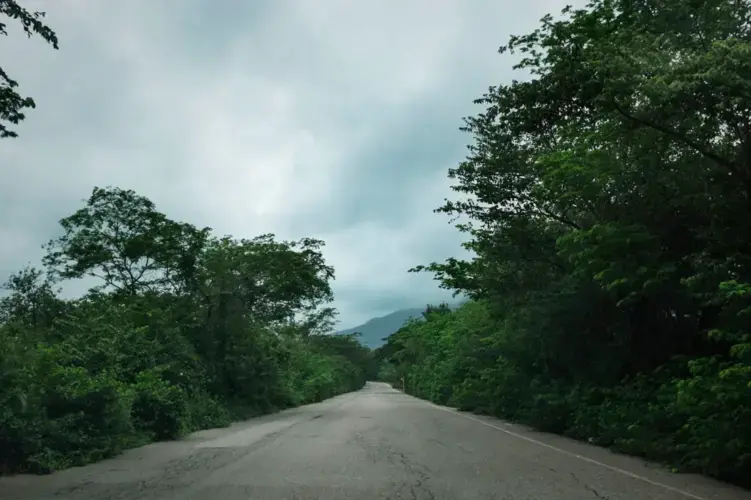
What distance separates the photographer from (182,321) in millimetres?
27922

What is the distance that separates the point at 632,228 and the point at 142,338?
47.9ft

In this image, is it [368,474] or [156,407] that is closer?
[368,474]

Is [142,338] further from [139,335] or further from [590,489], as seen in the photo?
[590,489]

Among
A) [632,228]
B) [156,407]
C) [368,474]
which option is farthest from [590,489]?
[156,407]

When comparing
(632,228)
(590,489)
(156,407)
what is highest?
(632,228)

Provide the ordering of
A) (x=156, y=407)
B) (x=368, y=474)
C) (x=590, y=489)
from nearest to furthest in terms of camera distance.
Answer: (x=590, y=489)
(x=368, y=474)
(x=156, y=407)

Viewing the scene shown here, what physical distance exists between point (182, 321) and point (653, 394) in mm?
19480

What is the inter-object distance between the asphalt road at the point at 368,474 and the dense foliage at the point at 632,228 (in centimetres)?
138

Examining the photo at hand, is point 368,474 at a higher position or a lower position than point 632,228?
lower

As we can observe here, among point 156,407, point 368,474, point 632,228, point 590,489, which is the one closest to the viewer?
point 590,489

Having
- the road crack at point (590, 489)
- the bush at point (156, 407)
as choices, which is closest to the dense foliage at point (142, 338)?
the bush at point (156, 407)

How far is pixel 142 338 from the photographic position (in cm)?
2058

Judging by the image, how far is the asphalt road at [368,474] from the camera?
8.80m

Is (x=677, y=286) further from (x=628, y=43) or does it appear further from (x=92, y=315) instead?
(x=92, y=315)
